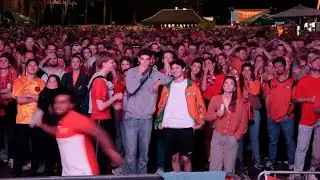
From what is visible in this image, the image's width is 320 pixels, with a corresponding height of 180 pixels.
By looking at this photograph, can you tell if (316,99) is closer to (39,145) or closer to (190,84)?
(190,84)

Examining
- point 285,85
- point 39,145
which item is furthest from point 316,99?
point 39,145

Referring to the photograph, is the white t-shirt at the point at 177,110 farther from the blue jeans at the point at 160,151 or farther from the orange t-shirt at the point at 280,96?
the orange t-shirt at the point at 280,96

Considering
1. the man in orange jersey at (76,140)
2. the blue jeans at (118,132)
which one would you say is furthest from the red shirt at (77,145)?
the blue jeans at (118,132)

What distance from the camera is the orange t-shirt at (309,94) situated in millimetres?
10320

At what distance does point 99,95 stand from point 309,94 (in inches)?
113

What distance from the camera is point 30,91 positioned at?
10.5 metres

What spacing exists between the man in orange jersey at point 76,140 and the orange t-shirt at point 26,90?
314cm

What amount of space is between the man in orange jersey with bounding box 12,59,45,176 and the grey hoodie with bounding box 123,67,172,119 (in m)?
1.27

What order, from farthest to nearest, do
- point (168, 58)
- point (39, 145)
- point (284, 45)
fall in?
point (284, 45), point (168, 58), point (39, 145)

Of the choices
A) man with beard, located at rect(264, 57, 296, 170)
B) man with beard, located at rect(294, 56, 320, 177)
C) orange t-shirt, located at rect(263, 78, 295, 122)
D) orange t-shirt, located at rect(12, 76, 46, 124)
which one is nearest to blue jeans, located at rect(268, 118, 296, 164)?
man with beard, located at rect(264, 57, 296, 170)

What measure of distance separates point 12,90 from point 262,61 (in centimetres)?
418

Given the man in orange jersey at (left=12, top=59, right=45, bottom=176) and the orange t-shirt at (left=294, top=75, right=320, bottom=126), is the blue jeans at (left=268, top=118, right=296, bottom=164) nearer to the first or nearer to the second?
the orange t-shirt at (left=294, top=75, right=320, bottom=126)

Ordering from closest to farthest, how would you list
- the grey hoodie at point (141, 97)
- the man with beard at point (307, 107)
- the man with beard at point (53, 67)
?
the grey hoodie at point (141, 97) < the man with beard at point (307, 107) < the man with beard at point (53, 67)

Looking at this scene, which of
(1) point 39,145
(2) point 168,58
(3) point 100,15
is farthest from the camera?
(3) point 100,15
